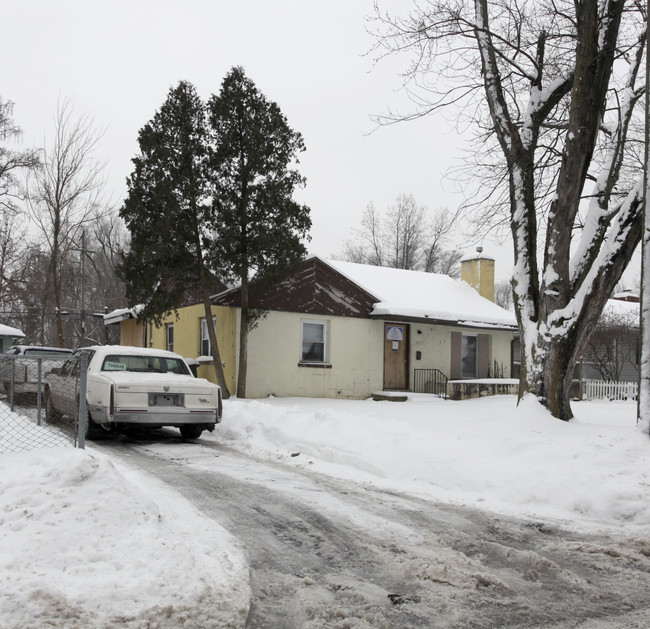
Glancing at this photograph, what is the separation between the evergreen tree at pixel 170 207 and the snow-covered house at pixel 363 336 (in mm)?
1524

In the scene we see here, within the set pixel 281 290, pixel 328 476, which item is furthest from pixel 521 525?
pixel 281 290

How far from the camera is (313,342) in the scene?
62.0 ft

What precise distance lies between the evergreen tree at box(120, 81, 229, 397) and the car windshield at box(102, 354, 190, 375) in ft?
14.1

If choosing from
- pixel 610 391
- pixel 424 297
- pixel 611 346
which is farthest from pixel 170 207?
pixel 611 346

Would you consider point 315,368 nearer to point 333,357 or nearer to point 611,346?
point 333,357

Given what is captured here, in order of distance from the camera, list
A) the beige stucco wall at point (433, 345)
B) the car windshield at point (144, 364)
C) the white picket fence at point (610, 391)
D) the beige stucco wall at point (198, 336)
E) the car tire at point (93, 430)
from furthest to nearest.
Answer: the white picket fence at point (610, 391) → the beige stucco wall at point (433, 345) → the beige stucco wall at point (198, 336) → the car windshield at point (144, 364) → the car tire at point (93, 430)

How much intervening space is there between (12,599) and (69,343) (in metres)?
50.3

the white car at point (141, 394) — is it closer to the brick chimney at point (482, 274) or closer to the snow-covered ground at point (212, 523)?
the snow-covered ground at point (212, 523)

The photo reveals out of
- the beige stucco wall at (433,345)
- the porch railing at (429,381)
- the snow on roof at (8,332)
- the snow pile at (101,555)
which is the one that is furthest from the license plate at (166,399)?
the snow on roof at (8,332)

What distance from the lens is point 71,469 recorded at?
527 cm

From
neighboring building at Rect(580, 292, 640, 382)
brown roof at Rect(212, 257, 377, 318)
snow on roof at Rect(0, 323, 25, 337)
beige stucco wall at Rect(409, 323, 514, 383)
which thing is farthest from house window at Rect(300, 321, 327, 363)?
neighboring building at Rect(580, 292, 640, 382)

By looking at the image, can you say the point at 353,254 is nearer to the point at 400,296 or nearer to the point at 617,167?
the point at 400,296

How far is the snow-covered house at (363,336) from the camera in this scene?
18.0 metres

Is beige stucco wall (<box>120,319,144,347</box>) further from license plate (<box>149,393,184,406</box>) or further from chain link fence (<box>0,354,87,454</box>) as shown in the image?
license plate (<box>149,393,184,406</box>)
